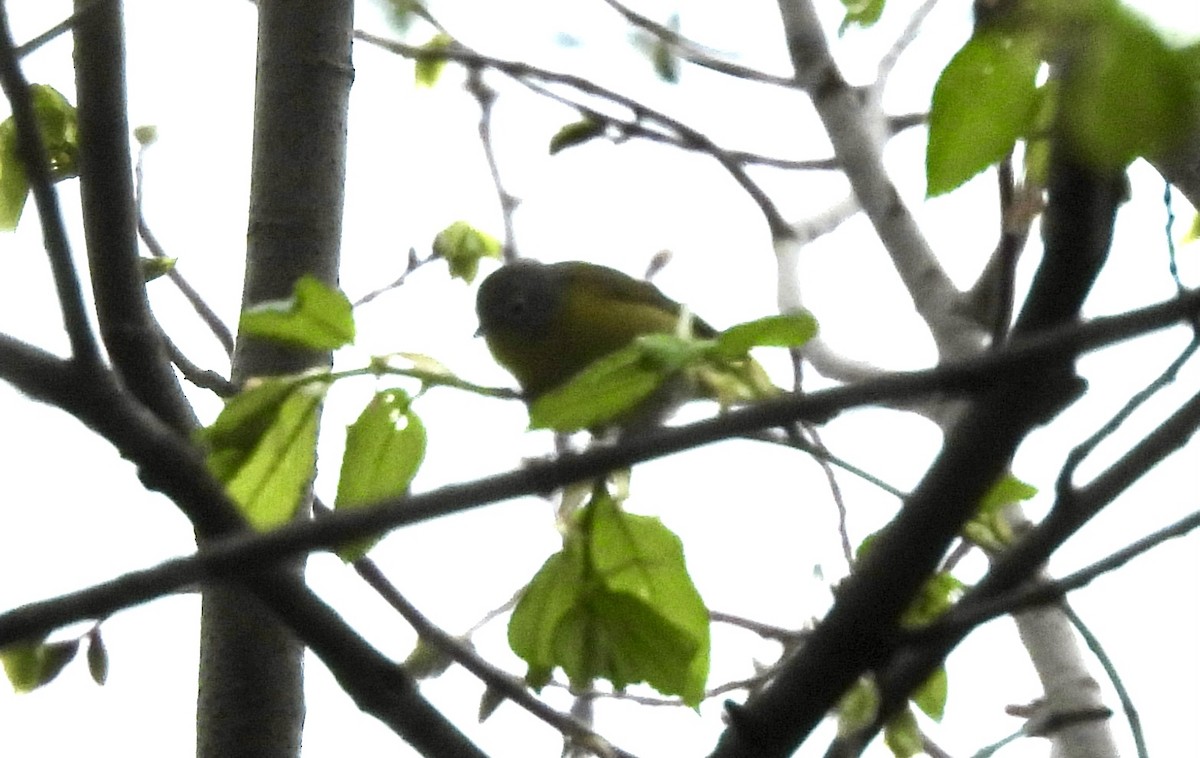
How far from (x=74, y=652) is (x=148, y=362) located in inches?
13.9

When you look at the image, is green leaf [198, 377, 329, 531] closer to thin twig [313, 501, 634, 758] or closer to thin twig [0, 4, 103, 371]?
thin twig [313, 501, 634, 758]

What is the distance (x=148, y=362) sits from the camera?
4.76 ft

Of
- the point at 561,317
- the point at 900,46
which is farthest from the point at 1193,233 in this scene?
the point at 561,317

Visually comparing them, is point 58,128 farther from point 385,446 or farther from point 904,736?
point 904,736

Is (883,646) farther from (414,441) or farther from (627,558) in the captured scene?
(414,441)

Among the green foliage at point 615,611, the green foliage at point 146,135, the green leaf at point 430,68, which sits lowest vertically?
the green foliage at point 615,611

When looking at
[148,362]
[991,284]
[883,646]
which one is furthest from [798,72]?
[883,646]

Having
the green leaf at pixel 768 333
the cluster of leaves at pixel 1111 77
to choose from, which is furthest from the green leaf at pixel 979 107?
the green leaf at pixel 768 333

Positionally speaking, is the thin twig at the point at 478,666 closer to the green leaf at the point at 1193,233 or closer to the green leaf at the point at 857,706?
the green leaf at the point at 857,706

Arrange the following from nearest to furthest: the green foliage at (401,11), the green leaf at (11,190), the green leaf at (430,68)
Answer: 1. the green foliage at (401,11)
2. the green leaf at (11,190)
3. the green leaf at (430,68)

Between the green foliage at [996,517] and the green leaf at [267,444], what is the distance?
1.86ft

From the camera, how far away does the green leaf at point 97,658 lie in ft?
5.09

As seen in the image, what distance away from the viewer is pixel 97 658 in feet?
5.11

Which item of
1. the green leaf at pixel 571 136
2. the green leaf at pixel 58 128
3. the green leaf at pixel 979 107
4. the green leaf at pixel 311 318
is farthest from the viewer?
the green leaf at pixel 571 136
